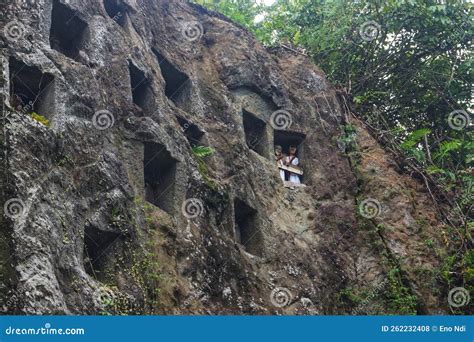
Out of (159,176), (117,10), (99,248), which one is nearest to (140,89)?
(159,176)

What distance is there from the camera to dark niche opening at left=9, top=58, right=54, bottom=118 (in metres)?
12.4

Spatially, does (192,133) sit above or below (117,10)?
below

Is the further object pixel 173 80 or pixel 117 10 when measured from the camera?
pixel 173 80

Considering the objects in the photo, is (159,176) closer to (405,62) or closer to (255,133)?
(255,133)

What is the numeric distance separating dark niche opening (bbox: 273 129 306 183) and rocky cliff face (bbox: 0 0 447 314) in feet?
0.13

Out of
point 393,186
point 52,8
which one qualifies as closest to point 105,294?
point 52,8

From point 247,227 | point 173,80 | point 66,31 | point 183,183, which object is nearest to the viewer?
point 183,183

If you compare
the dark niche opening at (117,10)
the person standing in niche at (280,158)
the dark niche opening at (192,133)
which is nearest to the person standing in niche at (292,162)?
the person standing in niche at (280,158)

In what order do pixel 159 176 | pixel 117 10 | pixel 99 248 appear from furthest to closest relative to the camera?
pixel 117 10 → pixel 159 176 → pixel 99 248

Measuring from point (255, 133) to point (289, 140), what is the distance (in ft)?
4.16

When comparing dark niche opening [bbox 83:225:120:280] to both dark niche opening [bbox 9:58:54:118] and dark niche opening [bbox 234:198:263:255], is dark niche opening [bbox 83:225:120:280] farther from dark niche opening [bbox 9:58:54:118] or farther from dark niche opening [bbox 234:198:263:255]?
dark niche opening [bbox 234:198:263:255]

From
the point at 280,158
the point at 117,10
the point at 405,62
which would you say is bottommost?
the point at 280,158

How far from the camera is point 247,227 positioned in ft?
54.3

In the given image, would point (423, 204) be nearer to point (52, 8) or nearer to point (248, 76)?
point (248, 76)
